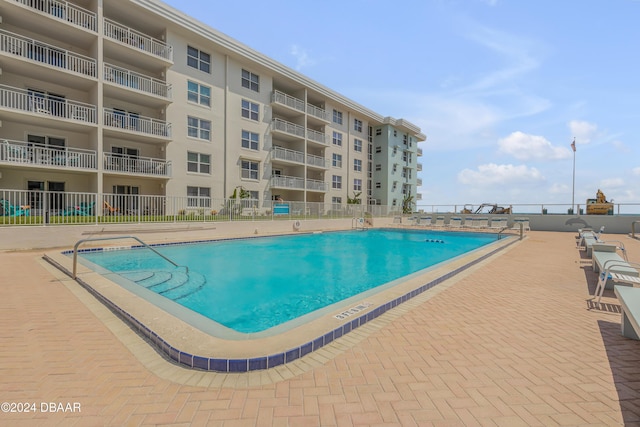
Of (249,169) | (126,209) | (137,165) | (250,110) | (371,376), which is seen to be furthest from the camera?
(250,110)

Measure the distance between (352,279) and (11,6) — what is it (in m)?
19.6

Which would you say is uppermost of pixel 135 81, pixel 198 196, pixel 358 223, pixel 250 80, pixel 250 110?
pixel 250 80

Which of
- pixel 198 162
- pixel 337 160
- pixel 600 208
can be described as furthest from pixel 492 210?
pixel 198 162

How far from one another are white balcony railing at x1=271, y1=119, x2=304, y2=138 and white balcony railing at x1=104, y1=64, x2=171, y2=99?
8.65 metres

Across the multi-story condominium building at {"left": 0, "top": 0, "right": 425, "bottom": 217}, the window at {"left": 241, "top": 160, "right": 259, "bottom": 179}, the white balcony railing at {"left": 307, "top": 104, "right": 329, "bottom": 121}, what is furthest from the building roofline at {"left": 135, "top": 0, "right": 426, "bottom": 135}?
the window at {"left": 241, "top": 160, "right": 259, "bottom": 179}

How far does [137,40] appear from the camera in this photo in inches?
679

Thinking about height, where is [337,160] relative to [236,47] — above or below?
below

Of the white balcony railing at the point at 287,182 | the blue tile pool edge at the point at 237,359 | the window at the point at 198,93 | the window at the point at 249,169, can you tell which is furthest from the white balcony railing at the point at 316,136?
the blue tile pool edge at the point at 237,359

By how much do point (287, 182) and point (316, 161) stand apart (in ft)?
15.3

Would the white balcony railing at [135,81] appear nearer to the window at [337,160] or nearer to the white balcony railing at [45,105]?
the white balcony railing at [45,105]

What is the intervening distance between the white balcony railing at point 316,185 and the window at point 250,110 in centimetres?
761

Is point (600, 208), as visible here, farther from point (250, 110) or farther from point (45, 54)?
point (45, 54)

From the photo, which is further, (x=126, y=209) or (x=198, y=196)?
(x=198, y=196)

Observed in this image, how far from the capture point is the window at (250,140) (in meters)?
22.6
